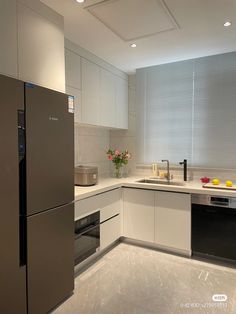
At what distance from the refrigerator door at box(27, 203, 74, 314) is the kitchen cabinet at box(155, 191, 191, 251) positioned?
1193mm

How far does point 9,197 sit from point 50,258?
0.63 m

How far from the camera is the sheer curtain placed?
9.59 feet

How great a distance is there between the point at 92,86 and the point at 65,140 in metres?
1.22

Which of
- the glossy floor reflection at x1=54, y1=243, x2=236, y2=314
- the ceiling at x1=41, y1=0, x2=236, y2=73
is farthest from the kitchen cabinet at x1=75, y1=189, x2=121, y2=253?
the ceiling at x1=41, y1=0, x2=236, y2=73

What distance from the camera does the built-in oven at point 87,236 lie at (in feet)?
7.32

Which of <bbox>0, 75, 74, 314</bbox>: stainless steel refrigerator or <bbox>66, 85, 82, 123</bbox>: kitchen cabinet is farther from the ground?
<bbox>66, 85, 82, 123</bbox>: kitchen cabinet

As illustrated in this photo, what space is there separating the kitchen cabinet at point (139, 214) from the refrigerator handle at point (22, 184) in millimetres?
1601

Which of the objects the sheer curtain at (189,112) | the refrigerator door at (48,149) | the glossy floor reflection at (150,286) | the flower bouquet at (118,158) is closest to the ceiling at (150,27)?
the sheer curtain at (189,112)

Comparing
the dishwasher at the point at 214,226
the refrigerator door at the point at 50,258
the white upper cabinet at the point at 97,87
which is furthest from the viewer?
the white upper cabinet at the point at 97,87

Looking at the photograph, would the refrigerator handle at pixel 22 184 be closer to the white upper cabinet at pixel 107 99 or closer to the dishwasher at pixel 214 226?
the white upper cabinet at pixel 107 99

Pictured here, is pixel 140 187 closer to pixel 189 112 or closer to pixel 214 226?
pixel 214 226

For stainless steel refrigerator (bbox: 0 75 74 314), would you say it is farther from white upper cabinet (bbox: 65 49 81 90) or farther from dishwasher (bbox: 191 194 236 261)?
dishwasher (bbox: 191 194 236 261)

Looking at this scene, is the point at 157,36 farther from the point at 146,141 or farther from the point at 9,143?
the point at 9,143

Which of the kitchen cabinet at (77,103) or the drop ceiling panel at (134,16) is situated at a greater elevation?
the drop ceiling panel at (134,16)
